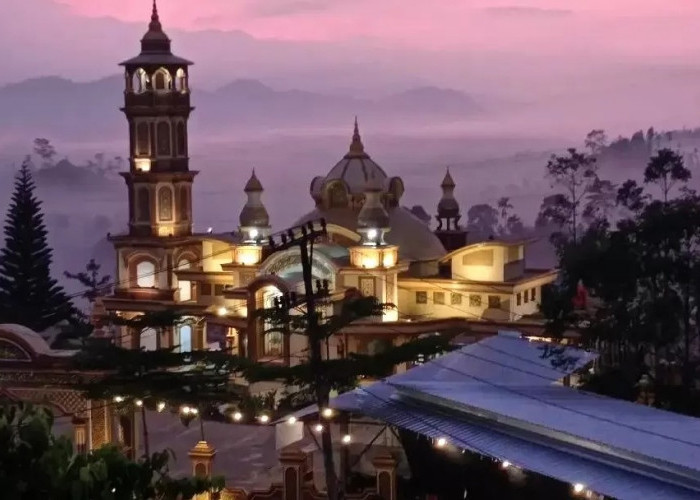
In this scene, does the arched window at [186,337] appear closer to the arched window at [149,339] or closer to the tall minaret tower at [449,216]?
the arched window at [149,339]

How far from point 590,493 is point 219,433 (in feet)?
23.4

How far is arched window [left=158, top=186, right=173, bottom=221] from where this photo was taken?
1967 cm

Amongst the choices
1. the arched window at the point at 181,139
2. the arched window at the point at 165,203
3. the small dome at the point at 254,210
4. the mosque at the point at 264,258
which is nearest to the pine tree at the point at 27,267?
the mosque at the point at 264,258

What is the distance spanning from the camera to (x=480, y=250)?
18.3 metres

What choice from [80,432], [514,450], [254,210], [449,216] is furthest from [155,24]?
[514,450]

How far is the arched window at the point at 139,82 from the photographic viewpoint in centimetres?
1944

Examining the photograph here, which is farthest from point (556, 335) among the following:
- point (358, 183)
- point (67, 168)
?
point (67, 168)

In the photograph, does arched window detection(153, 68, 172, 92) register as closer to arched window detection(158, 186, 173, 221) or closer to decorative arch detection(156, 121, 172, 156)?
decorative arch detection(156, 121, 172, 156)

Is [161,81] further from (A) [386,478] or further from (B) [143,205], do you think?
(A) [386,478]

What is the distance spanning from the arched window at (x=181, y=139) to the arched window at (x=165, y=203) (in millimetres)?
666

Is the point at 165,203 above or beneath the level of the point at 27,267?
above

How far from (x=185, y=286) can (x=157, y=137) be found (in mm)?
2658

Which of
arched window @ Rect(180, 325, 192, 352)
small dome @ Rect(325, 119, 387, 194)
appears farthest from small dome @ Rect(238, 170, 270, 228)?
arched window @ Rect(180, 325, 192, 352)

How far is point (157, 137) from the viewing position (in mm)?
19500
